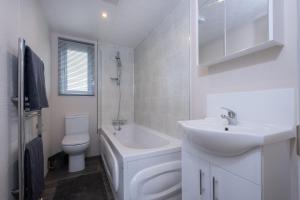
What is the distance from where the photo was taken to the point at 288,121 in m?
0.79

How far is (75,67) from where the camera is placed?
270 cm

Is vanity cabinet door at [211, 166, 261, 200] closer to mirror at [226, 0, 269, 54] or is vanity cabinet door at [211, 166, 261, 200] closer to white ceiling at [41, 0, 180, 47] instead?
mirror at [226, 0, 269, 54]

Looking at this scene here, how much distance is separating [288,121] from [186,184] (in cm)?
78

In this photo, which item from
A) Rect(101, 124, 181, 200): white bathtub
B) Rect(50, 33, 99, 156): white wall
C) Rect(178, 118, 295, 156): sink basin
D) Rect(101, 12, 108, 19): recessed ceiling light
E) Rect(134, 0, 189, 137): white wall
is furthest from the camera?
Rect(50, 33, 99, 156): white wall

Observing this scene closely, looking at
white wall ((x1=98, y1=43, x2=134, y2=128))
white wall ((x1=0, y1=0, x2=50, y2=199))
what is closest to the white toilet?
white wall ((x1=98, y1=43, x2=134, y2=128))

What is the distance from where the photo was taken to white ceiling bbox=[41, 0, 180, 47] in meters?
1.79

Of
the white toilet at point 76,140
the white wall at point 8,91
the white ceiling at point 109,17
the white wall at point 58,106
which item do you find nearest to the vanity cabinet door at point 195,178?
the white wall at point 8,91

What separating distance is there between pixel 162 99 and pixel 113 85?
1.34 m

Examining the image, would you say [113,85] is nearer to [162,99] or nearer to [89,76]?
[89,76]

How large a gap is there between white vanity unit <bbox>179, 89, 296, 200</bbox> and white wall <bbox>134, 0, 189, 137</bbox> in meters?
0.71

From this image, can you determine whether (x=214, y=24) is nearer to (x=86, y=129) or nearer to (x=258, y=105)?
(x=258, y=105)

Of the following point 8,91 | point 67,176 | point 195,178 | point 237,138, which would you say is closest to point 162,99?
point 195,178

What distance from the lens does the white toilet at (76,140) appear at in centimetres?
207

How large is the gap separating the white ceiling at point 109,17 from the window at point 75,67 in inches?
8.7
